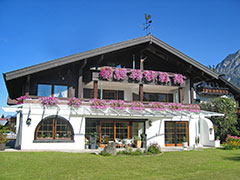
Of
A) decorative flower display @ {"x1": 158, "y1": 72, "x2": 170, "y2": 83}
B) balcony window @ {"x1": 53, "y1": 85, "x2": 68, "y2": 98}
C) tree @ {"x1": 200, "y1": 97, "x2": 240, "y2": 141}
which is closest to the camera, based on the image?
balcony window @ {"x1": 53, "y1": 85, "x2": 68, "y2": 98}

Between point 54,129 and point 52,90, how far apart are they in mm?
3458

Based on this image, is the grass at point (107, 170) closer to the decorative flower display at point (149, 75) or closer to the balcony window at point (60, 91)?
the balcony window at point (60, 91)

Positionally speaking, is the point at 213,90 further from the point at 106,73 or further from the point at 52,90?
the point at 52,90

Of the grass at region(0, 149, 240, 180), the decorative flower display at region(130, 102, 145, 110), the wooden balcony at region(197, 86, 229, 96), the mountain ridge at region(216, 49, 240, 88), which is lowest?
the grass at region(0, 149, 240, 180)

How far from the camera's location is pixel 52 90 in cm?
1847

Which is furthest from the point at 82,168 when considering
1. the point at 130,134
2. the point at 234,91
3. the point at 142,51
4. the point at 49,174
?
the point at 234,91

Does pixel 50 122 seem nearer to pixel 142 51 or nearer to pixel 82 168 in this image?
pixel 82 168

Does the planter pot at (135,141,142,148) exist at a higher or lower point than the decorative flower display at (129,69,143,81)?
lower

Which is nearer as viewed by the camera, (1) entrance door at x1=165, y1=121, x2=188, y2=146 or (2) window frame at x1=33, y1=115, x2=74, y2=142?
(2) window frame at x1=33, y1=115, x2=74, y2=142

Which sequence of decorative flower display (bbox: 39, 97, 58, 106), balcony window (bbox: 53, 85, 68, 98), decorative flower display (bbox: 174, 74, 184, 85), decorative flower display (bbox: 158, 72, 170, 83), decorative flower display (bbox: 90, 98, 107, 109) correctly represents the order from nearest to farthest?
decorative flower display (bbox: 39, 97, 58, 106), decorative flower display (bbox: 90, 98, 107, 109), balcony window (bbox: 53, 85, 68, 98), decorative flower display (bbox: 158, 72, 170, 83), decorative flower display (bbox: 174, 74, 184, 85)

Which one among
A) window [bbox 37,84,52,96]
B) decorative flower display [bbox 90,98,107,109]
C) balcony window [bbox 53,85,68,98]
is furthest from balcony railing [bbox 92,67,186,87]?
window [bbox 37,84,52,96]

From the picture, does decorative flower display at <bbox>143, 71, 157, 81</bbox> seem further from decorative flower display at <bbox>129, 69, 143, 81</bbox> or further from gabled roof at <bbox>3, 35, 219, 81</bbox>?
gabled roof at <bbox>3, 35, 219, 81</bbox>

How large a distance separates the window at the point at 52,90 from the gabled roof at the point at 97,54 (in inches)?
85.7

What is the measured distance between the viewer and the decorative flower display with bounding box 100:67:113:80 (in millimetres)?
18328
